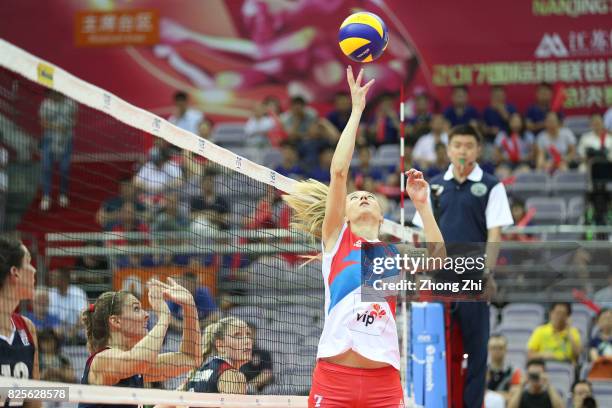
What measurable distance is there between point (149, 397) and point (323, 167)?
12.1 metres

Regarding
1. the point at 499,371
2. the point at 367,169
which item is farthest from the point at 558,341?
the point at 367,169

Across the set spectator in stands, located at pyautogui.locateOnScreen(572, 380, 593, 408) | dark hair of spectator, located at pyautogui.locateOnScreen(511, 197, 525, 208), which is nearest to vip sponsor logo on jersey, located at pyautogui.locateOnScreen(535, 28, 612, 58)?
dark hair of spectator, located at pyautogui.locateOnScreen(511, 197, 525, 208)

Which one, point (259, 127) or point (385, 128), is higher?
point (259, 127)

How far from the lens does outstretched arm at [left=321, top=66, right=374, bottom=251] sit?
6.68 m

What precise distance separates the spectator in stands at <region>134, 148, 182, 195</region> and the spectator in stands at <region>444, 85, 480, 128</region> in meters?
5.24

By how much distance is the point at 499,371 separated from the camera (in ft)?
43.3

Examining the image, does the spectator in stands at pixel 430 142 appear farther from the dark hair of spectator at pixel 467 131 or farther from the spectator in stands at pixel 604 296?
the dark hair of spectator at pixel 467 131

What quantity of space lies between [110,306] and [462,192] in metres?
3.73

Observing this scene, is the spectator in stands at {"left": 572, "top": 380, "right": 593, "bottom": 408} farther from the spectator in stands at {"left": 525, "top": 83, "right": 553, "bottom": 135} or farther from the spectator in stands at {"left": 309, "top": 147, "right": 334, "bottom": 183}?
the spectator in stands at {"left": 525, "top": 83, "right": 553, "bottom": 135}

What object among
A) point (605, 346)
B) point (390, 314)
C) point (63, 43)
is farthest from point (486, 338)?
point (63, 43)

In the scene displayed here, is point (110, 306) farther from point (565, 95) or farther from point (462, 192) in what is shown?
point (565, 95)

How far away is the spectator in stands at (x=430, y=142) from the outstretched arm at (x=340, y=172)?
1134 cm

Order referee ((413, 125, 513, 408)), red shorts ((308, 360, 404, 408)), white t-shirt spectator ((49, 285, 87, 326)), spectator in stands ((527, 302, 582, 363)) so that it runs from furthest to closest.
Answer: white t-shirt spectator ((49, 285, 87, 326)) < spectator in stands ((527, 302, 582, 363)) < referee ((413, 125, 513, 408)) < red shorts ((308, 360, 404, 408))

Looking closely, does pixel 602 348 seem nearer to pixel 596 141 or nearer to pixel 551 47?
pixel 596 141
